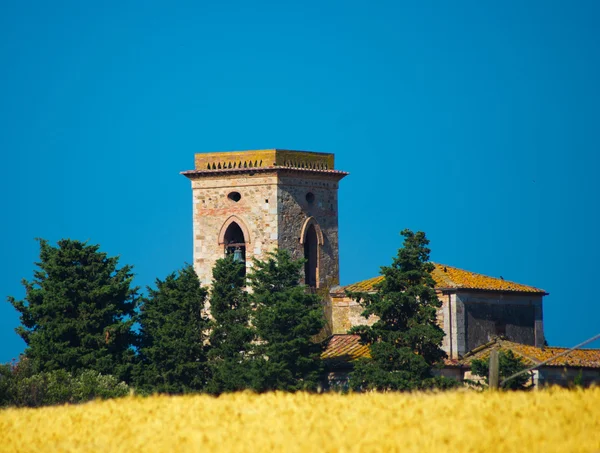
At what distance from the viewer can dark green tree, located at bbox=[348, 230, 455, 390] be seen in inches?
1663

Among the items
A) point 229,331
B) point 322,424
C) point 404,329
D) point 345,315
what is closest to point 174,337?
point 229,331

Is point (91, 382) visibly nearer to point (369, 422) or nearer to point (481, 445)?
point (369, 422)

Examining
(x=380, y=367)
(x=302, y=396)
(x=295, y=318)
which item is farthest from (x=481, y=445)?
(x=295, y=318)

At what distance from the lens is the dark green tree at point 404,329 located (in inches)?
1663

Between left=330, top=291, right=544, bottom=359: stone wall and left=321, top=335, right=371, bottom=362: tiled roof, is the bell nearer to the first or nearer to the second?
left=330, top=291, right=544, bottom=359: stone wall

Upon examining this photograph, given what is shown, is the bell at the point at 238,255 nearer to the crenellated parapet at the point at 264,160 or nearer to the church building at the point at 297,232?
the church building at the point at 297,232

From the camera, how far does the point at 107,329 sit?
48438 mm

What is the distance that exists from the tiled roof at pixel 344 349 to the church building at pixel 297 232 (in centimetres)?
7

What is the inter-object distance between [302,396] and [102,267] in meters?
24.3

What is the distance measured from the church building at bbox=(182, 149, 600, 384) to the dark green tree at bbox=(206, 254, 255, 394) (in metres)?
1.43

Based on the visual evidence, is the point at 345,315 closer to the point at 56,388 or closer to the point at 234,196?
the point at 234,196

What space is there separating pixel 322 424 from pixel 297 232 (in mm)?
28097

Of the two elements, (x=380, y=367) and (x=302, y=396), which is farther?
(x=380, y=367)

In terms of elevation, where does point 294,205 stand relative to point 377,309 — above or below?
above
